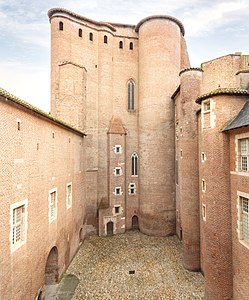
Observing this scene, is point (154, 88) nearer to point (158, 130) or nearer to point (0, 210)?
point (158, 130)

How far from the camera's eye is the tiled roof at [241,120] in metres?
9.75

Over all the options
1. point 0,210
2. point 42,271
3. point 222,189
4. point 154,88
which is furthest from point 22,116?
point 154,88

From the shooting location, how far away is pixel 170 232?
2252 cm

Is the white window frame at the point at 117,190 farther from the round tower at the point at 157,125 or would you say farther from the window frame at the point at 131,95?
the window frame at the point at 131,95

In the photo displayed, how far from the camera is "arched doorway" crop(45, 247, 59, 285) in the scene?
45.3 ft

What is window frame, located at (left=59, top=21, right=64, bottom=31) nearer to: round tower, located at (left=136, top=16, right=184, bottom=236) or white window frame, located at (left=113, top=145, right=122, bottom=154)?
round tower, located at (left=136, top=16, right=184, bottom=236)

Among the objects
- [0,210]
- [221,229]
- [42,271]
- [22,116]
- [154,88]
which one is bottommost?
[42,271]

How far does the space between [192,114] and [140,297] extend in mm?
13500

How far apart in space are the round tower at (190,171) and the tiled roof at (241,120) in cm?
511

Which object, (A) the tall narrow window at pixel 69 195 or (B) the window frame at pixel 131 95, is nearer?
(A) the tall narrow window at pixel 69 195

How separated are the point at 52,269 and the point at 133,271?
6050 millimetres

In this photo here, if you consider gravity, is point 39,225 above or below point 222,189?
below

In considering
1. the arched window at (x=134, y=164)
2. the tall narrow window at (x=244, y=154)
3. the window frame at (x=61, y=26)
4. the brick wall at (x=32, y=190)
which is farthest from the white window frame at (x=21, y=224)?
the window frame at (x=61, y=26)

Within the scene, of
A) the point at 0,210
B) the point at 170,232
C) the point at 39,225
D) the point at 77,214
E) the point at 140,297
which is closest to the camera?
the point at 0,210
